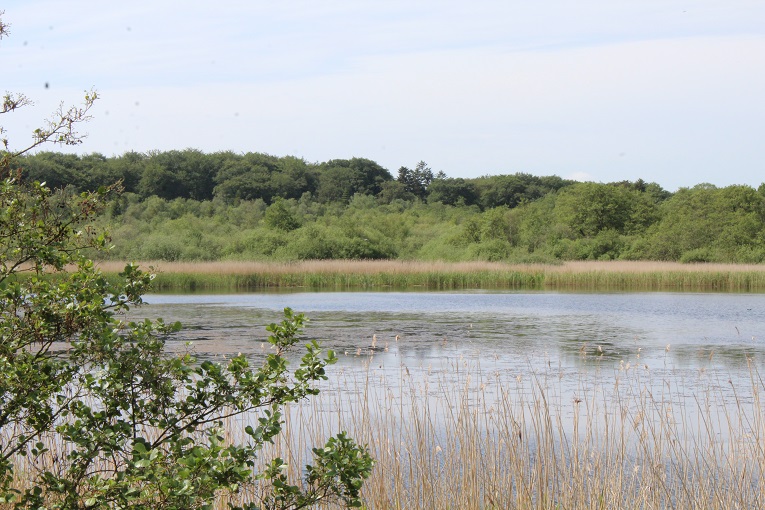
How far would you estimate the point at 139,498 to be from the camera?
2.25 m

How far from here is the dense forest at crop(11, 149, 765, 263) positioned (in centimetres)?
4003

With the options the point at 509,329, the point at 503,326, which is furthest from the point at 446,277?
the point at 509,329

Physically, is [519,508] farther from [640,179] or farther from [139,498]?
[640,179]

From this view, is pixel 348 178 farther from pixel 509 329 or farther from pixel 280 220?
pixel 509 329

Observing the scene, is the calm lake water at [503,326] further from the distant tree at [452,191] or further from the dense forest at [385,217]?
the distant tree at [452,191]

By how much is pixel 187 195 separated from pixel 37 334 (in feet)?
211

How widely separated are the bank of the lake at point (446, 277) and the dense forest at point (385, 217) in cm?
603

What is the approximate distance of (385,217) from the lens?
172 feet

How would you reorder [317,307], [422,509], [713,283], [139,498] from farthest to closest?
[713,283] → [317,307] → [422,509] → [139,498]

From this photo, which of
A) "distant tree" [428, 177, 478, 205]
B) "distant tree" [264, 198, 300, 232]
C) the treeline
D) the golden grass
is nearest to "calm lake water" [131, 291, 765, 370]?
the golden grass

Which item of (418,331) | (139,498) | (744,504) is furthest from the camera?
(418,331)

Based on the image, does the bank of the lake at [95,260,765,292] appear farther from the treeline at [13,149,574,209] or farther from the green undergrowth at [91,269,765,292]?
the treeline at [13,149,574,209]

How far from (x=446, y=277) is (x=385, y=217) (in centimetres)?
2426

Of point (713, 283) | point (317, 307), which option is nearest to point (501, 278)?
point (713, 283)
